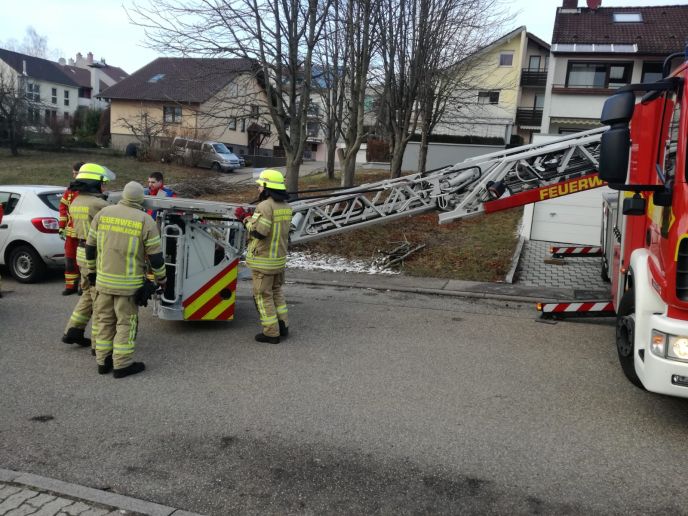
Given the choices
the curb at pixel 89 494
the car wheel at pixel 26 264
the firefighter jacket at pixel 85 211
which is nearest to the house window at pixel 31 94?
the car wheel at pixel 26 264

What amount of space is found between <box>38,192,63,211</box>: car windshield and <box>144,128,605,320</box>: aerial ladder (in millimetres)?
3998

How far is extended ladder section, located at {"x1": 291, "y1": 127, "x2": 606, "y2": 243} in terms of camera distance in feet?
25.6

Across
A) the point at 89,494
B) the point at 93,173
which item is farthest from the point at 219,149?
the point at 89,494

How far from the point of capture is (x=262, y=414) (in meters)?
4.59

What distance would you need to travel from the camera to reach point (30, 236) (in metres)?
9.22

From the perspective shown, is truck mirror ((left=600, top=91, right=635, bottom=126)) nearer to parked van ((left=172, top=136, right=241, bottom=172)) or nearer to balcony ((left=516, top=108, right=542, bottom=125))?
parked van ((left=172, top=136, right=241, bottom=172))

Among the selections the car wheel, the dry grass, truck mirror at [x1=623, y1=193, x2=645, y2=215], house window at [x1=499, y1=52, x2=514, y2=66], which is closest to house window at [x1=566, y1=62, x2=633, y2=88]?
house window at [x1=499, y1=52, x2=514, y2=66]

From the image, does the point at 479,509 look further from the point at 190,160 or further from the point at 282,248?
the point at 190,160

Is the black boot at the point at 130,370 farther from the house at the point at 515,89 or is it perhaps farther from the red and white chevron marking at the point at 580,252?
the house at the point at 515,89

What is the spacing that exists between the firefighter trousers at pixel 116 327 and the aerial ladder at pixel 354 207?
1.14 meters

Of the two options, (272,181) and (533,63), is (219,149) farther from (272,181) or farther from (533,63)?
(272,181)

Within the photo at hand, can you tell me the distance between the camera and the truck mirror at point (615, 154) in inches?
167

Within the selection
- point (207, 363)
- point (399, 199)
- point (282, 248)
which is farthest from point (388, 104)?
point (207, 363)

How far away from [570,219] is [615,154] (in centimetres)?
916
